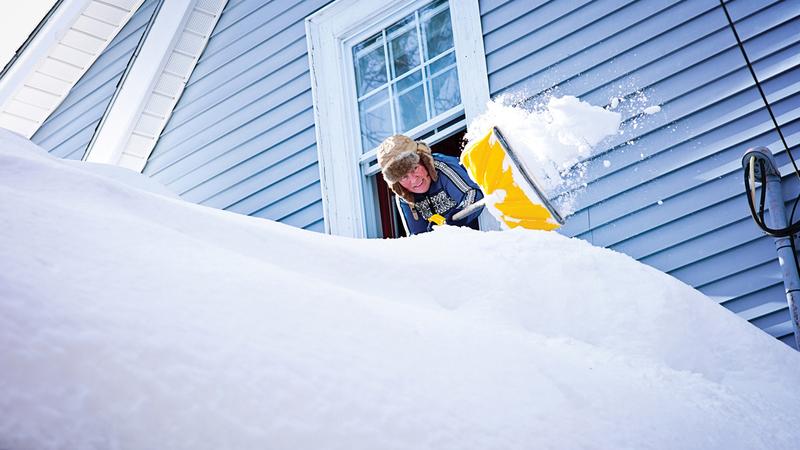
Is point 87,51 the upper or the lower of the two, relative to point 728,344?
upper

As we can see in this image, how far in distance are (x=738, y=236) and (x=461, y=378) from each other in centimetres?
268

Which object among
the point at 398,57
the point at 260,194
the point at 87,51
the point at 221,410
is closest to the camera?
the point at 221,410

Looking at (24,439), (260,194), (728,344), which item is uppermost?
(260,194)

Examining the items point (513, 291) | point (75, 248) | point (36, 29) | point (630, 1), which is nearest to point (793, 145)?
point (630, 1)

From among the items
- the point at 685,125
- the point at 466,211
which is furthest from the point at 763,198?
the point at 466,211

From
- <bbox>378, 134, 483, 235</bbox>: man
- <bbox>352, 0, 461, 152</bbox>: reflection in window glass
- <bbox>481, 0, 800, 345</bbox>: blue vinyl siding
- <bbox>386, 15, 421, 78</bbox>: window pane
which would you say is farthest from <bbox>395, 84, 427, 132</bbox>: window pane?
<bbox>378, 134, 483, 235</bbox>: man

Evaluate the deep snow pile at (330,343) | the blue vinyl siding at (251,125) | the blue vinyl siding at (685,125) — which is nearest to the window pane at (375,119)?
the blue vinyl siding at (251,125)

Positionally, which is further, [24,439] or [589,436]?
[589,436]

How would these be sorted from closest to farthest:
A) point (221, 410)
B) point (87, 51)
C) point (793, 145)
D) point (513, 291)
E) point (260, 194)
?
point (221, 410) < point (513, 291) < point (793, 145) < point (260, 194) < point (87, 51)

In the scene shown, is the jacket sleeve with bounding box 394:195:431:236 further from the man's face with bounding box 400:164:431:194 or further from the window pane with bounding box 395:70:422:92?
the window pane with bounding box 395:70:422:92

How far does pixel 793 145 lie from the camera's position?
341cm

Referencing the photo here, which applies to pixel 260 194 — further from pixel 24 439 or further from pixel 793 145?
pixel 24 439

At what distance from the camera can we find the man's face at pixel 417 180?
362 cm

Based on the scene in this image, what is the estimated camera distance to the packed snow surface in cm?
390
